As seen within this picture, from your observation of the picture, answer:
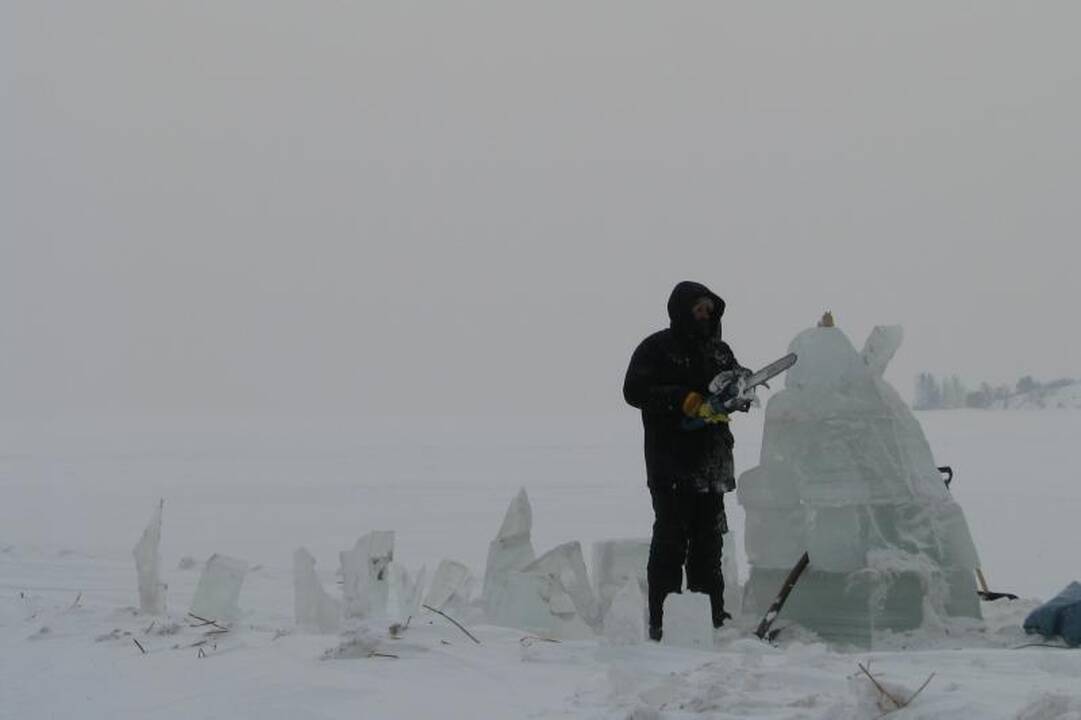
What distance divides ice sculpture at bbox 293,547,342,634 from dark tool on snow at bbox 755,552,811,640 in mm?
1779

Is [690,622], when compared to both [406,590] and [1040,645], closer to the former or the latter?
[1040,645]

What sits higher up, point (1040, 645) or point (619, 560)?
point (619, 560)

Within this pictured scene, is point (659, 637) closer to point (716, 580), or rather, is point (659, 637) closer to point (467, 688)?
point (716, 580)

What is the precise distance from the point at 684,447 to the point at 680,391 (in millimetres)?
257

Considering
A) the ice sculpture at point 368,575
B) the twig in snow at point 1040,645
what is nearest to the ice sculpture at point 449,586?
the ice sculpture at point 368,575

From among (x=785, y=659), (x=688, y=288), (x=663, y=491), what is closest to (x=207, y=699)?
Answer: (x=785, y=659)

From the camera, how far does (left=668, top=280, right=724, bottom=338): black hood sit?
4.93 metres

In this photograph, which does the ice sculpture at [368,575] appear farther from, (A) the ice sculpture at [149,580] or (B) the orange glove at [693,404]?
(B) the orange glove at [693,404]

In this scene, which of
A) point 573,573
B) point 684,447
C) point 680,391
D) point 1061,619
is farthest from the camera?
point 573,573

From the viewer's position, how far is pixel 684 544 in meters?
4.88

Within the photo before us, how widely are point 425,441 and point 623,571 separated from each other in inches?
1304

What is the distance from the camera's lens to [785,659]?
3721mm

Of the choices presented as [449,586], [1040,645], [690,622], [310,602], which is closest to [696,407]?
[690,622]

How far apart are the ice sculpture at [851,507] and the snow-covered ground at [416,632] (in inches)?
8.3
